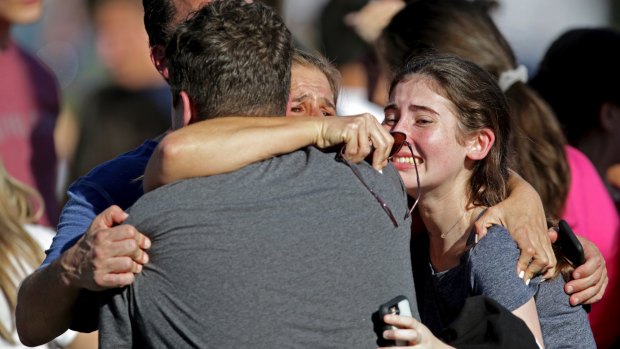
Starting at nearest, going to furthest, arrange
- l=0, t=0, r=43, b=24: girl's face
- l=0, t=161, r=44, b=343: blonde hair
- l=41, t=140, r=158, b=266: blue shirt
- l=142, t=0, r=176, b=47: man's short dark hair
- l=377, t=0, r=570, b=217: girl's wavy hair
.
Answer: l=41, t=140, r=158, b=266: blue shirt, l=142, t=0, r=176, b=47: man's short dark hair, l=0, t=161, r=44, b=343: blonde hair, l=377, t=0, r=570, b=217: girl's wavy hair, l=0, t=0, r=43, b=24: girl's face

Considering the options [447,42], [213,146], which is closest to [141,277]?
[213,146]

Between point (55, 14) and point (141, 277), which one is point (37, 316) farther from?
point (55, 14)

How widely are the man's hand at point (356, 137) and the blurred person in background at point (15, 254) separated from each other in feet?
4.56

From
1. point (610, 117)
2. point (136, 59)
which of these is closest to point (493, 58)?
point (610, 117)

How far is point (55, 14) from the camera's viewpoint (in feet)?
25.2

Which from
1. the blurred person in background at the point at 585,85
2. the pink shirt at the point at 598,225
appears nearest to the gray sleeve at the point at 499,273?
the pink shirt at the point at 598,225

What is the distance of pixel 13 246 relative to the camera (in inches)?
141

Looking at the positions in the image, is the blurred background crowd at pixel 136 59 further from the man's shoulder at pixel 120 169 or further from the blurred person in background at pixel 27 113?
the man's shoulder at pixel 120 169

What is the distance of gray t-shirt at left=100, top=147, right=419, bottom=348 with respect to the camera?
233 centimetres

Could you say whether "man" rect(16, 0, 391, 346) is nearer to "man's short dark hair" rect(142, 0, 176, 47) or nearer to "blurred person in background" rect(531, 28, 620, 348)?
"man's short dark hair" rect(142, 0, 176, 47)

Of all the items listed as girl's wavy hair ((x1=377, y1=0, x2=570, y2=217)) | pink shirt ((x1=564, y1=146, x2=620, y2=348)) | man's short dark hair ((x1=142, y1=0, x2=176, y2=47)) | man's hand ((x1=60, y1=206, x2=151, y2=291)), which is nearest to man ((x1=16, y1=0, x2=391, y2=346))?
man's hand ((x1=60, y1=206, x2=151, y2=291))

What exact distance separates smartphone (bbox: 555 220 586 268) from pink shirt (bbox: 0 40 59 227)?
2.84 m

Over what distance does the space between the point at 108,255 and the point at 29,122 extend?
3307mm

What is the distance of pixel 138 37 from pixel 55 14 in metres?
1.15
